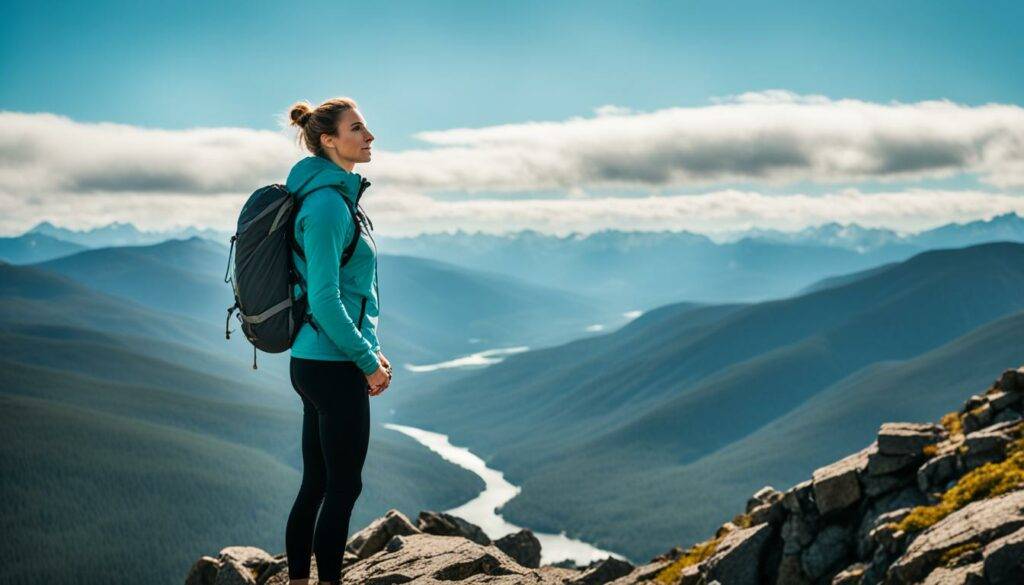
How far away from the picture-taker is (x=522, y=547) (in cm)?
3475

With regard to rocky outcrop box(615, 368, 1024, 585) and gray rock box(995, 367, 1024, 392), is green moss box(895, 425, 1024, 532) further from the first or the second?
gray rock box(995, 367, 1024, 392)

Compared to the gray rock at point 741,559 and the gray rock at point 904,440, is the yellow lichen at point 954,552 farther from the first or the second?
the gray rock at point 904,440

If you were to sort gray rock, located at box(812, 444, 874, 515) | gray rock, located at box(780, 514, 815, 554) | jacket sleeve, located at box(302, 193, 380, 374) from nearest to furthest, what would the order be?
jacket sleeve, located at box(302, 193, 380, 374)
gray rock, located at box(780, 514, 815, 554)
gray rock, located at box(812, 444, 874, 515)

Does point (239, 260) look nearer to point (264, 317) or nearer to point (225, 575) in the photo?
point (264, 317)

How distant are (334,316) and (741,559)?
18480 millimetres

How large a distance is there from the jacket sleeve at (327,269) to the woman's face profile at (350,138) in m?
1.19

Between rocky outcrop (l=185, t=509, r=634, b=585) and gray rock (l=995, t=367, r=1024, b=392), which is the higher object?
gray rock (l=995, t=367, r=1024, b=392)

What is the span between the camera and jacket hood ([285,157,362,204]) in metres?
11.5

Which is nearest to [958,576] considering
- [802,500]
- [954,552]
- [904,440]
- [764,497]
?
[954,552]

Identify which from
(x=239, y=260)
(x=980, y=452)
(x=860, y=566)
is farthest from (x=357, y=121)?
(x=980, y=452)

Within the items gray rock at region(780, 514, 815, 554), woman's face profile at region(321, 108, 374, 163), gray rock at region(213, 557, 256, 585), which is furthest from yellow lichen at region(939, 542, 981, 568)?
gray rock at region(213, 557, 256, 585)

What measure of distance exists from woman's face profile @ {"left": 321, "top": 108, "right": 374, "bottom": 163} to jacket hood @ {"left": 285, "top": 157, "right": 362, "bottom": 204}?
0.24 meters

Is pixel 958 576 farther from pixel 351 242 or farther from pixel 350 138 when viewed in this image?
pixel 350 138

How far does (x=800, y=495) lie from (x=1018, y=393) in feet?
25.6
